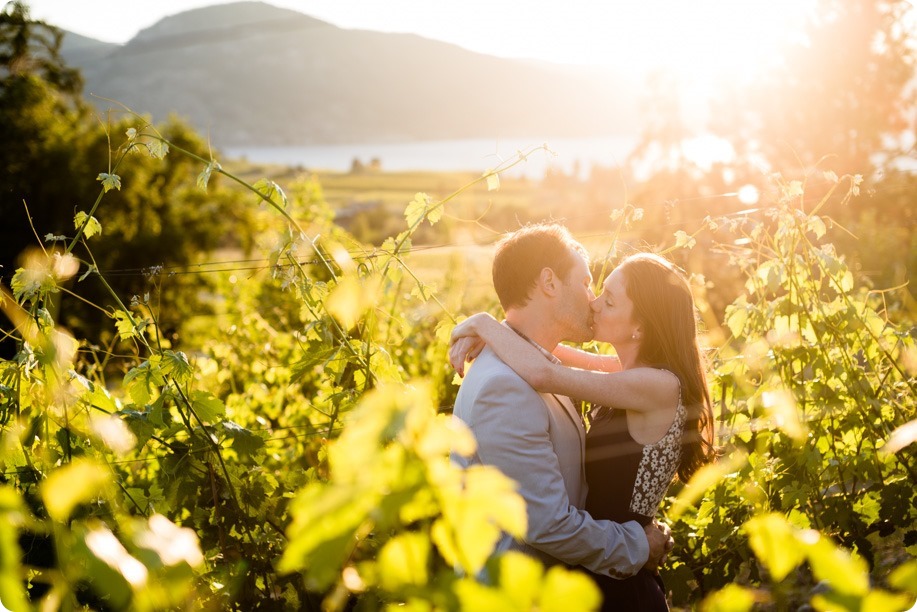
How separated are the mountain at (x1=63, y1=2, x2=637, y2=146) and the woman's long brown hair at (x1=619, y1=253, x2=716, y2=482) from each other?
476ft

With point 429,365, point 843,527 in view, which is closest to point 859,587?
point 843,527

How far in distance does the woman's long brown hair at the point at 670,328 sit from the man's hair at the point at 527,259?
8.4 inches

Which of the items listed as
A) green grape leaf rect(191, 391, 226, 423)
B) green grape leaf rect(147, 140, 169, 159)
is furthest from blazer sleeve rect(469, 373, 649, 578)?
green grape leaf rect(147, 140, 169, 159)

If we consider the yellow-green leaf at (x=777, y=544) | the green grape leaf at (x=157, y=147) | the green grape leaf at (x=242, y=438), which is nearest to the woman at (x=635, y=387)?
the green grape leaf at (x=242, y=438)

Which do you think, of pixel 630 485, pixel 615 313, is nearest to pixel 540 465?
pixel 630 485

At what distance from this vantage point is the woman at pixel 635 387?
8.52 feet

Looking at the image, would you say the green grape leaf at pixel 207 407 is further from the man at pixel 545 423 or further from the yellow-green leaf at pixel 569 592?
the yellow-green leaf at pixel 569 592

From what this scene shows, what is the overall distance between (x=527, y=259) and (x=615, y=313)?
13.8 inches

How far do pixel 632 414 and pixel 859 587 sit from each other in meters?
1.94

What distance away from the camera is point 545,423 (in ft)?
8.30

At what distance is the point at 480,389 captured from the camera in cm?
254

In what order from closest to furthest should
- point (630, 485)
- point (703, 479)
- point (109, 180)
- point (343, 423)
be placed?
point (703, 479) < point (630, 485) < point (109, 180) < point (343, 423)

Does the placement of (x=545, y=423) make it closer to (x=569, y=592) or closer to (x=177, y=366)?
(x=177, y=366)

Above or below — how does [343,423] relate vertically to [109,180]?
below
